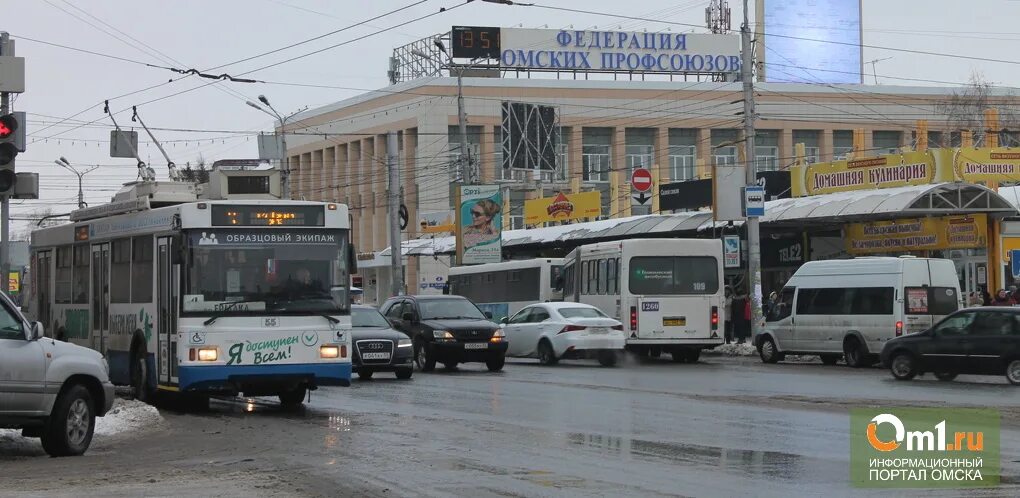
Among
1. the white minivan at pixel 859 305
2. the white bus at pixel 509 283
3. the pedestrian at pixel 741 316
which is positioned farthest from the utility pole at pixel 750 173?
the white bus at pixel 509 283

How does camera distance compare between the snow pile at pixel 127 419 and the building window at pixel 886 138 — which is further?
the building window at pixel 886 138

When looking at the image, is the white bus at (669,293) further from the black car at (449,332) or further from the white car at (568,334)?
the black car at (449,332)

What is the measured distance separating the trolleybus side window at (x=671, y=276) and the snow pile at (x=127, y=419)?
18103 mm

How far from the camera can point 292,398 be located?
2048cm

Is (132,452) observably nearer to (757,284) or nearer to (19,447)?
(19,447)

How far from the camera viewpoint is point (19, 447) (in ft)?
49.6

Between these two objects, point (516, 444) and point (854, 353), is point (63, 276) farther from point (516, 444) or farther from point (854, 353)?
point (854, 353)

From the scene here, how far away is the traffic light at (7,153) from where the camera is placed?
17812mm

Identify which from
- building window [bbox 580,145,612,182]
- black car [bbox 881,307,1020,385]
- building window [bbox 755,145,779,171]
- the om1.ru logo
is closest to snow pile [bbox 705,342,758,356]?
black car [bbox 881,307,1020,385]

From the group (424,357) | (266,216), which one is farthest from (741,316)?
(266,216)

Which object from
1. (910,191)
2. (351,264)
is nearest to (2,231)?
(351,264)

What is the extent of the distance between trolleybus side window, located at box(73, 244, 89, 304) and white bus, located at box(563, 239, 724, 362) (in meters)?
15.5

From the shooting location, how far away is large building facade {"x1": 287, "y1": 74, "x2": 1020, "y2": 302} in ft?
299

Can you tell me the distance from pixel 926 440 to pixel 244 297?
8775mm
